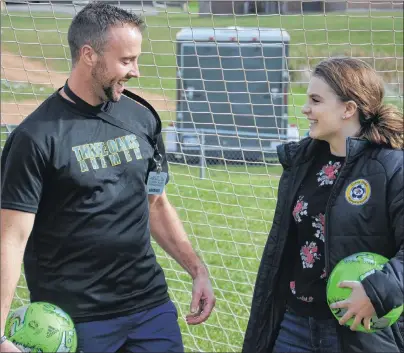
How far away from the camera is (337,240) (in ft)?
10.8

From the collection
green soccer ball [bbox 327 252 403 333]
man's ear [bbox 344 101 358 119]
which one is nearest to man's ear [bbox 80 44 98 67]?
man's ear [bbox 344 101 358 119]

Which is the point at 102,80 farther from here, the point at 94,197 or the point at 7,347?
the point at 7,347

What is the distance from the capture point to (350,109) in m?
3.46

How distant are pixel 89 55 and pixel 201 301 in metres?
1.13

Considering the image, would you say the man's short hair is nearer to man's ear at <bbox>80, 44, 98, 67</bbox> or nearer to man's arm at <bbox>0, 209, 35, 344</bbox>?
man's ear at <bbox>80, 44, 98, 67</bbox>

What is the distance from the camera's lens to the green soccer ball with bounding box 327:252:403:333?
3.10m

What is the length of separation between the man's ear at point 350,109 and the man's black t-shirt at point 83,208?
31.0 inches

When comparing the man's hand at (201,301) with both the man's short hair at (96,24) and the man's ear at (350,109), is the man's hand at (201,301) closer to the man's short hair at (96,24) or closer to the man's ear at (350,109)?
the man's ear at (350,109)

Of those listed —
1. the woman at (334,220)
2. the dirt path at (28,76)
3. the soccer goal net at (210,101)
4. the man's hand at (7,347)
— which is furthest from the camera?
the dirt path at (28,76)

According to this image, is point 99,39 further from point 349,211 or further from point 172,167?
point 172,167

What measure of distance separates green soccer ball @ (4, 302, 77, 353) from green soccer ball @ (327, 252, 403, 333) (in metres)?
0.92

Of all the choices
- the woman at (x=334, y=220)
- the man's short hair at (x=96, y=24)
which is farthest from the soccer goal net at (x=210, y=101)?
the woman at (x=334, y=220)

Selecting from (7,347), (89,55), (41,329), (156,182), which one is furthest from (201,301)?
(89,55)

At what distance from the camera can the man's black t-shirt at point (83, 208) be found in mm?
3275
